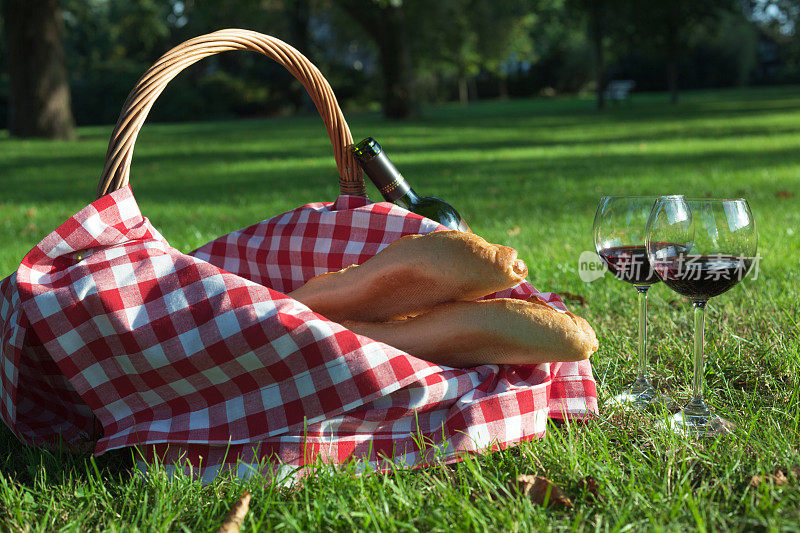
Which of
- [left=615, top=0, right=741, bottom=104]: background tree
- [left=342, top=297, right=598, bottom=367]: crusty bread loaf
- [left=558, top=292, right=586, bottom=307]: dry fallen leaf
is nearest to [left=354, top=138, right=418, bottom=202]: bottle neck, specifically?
[left=342, top=297, right=598, bottom=367]: crusty bread loaf

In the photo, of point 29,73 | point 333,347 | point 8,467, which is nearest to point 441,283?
point 333,347

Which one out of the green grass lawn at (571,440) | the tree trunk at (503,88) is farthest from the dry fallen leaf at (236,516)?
the tree trunk at (503,88)

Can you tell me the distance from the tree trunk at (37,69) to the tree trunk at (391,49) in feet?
27.9

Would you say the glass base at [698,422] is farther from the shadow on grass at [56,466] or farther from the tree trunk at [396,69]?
the tree trunk at [396,69]

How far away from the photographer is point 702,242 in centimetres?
171

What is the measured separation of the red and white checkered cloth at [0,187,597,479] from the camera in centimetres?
168

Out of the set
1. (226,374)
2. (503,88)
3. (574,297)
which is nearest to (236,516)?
(226,374)

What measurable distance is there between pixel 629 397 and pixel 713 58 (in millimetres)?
50923

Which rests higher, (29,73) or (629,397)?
(29,73)

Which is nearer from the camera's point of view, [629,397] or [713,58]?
[629,397]

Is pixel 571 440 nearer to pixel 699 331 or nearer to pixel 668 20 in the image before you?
pixel 699 331

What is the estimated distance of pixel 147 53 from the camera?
4150 cm

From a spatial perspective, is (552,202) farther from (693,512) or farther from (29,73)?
(29,73)

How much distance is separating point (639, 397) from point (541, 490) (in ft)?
1.95
